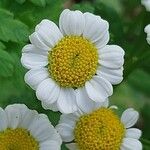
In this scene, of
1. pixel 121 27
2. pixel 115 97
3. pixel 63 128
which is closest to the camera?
pixel 63 128

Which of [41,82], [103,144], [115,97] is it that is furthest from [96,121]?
[115,97]

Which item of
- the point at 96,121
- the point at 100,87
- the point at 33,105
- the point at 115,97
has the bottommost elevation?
the point at 115,97

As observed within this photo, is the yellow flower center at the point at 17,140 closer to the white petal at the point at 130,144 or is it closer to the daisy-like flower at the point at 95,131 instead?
the daisy-like flower at the point at 95,131

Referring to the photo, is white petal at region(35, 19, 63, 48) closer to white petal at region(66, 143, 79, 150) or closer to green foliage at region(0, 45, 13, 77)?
green foliage at region(0, 45, 13, 77)

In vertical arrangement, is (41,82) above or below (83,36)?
below

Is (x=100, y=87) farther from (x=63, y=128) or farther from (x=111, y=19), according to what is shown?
(x=111, y=19)

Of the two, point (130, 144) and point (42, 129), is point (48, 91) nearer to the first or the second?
point (42, 129)
